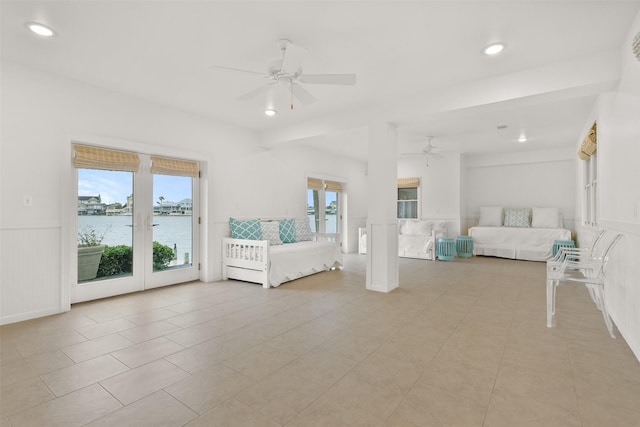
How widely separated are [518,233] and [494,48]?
5497 millimetres

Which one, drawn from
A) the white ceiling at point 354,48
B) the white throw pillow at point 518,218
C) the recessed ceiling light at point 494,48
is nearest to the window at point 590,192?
the white ceiling at point 354,48

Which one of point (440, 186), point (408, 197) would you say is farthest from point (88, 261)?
point (440, 186)

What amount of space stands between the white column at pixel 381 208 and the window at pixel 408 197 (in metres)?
4.32

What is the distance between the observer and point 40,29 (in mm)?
2467

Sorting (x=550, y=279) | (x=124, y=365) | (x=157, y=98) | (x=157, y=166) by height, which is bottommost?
(x=124, y=365)

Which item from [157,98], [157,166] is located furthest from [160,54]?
[157,166]

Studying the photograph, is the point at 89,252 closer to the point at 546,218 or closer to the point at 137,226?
the point at 137,226

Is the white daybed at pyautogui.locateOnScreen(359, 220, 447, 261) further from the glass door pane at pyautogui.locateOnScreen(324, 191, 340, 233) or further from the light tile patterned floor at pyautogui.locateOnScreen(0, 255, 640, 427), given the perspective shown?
the light tile patterned floor at pyautogui.locateOnScreen(0, 255, 640, 427)

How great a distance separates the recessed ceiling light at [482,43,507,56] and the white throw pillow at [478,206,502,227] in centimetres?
605

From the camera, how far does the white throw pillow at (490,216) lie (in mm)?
7861

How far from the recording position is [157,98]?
3.97 metres

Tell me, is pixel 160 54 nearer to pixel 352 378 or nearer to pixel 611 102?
pixel 352 378

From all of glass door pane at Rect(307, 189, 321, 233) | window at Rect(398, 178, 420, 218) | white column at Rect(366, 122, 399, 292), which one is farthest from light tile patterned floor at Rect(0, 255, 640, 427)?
window at Rect(398, 178, 420, 218)

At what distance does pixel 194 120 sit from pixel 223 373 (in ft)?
12.3
